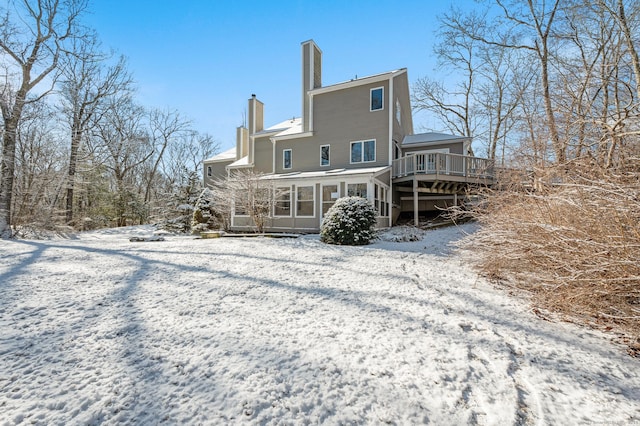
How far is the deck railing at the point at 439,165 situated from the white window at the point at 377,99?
8.93 ft

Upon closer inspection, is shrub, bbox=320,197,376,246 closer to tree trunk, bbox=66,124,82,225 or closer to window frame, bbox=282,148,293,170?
window frame, bbox=282,148,293,170

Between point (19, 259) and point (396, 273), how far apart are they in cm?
708

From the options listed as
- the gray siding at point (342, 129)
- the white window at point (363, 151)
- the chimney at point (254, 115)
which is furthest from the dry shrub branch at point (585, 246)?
the chimney at point (254, 115)

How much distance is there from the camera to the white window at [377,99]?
13345mm

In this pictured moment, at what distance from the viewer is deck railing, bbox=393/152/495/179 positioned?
12.6 metres

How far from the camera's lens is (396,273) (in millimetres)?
5027

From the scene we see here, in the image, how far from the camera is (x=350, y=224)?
332 inches

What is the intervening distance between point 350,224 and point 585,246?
19.1 ft

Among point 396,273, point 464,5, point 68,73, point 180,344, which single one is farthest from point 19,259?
point 464,5

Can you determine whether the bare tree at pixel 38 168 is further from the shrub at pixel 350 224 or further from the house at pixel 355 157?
the shrub at pixel 350 224

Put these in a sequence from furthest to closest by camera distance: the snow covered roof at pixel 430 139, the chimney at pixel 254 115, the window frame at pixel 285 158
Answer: the chimney at pixel 254 115, the window frame at pixel 285 158, the snow covered roof at pixel 430 139

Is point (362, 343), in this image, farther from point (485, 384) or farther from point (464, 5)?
point (464, 5)

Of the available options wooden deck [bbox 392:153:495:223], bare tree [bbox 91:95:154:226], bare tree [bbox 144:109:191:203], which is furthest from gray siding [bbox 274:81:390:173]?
bare tree [bbox 144:109:191:203]

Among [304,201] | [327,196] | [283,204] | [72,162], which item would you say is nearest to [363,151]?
[327,196]
